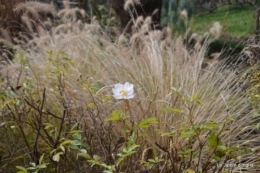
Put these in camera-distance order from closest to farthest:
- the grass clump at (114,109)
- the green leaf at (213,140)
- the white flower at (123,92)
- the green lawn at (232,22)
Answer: the green leaf at (213,140) → the white flower at (123,92) → the grass clump at (114,109) → the green lawn at (232,22)

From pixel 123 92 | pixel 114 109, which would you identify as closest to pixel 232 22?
pixel 114 109

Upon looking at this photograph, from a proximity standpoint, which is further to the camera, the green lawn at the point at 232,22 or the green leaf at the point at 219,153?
the green lawn at the point at 232,22

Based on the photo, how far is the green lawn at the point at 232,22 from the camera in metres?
11.2

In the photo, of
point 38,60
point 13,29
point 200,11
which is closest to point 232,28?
point 200,11

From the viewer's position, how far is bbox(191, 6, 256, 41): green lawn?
441 inches

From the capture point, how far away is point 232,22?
13469 mm

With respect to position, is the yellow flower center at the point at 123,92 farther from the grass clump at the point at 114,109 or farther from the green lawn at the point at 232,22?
the green lawn at the point at 232,22

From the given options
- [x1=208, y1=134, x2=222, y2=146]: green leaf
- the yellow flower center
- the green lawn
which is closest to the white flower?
the yellow flower center

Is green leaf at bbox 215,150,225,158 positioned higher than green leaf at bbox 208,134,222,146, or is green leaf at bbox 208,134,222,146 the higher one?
green leaf at bbox 208,134,222,146

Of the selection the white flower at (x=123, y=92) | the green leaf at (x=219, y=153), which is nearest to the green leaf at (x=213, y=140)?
the green leaf at (x=219, y=153)

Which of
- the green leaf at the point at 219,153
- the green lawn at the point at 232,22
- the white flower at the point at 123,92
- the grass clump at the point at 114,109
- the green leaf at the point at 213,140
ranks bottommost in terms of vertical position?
the green lawn at the point at 232,22

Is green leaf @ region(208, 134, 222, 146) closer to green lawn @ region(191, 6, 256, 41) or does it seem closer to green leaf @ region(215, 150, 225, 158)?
green leaf @ region(215, 150, 225, 158)

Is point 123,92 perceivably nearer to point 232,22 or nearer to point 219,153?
point 219,153

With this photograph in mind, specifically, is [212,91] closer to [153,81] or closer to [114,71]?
[153,81]
